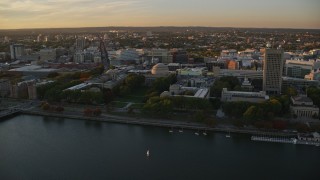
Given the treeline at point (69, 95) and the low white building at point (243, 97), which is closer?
the low white building at point (243, 97)

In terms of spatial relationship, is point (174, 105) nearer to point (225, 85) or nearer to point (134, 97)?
point (134, 97)

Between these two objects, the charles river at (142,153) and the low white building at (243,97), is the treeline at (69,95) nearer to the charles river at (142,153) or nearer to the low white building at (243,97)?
the charles river at (142,153)

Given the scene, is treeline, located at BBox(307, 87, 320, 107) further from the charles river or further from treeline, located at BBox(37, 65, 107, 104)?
treeline, located at BBox(37, 65, 107, 104)

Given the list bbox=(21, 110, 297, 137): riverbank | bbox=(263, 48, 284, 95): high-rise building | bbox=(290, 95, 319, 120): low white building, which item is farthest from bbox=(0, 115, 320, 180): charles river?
bbox=(263, 48, 284, 95): high-rise building

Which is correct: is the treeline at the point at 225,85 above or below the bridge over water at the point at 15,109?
above

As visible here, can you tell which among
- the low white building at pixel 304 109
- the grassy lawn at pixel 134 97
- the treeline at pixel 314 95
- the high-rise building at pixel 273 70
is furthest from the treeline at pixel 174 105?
the high-rise building at pixel 273 70

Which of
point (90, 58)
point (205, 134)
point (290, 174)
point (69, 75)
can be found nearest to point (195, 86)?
point (205, 134)

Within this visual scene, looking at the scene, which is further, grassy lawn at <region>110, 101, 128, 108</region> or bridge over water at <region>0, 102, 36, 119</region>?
grassy lawn at <region>110, 101, 128, 108</region>

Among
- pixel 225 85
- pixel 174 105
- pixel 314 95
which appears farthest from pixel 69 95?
pixel 314 95
